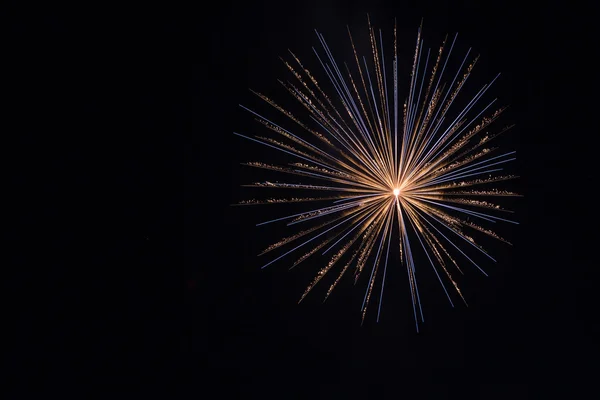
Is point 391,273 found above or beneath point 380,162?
beneath

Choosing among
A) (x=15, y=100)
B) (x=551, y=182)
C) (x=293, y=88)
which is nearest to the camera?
(x=15, y=100)

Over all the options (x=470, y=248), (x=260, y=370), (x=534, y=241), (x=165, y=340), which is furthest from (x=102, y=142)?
(x=534, y=241)

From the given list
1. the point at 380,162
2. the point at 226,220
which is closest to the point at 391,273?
the point at 380,162

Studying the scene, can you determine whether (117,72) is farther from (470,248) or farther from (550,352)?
(550,352)

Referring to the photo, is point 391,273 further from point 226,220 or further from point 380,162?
point 226,220
